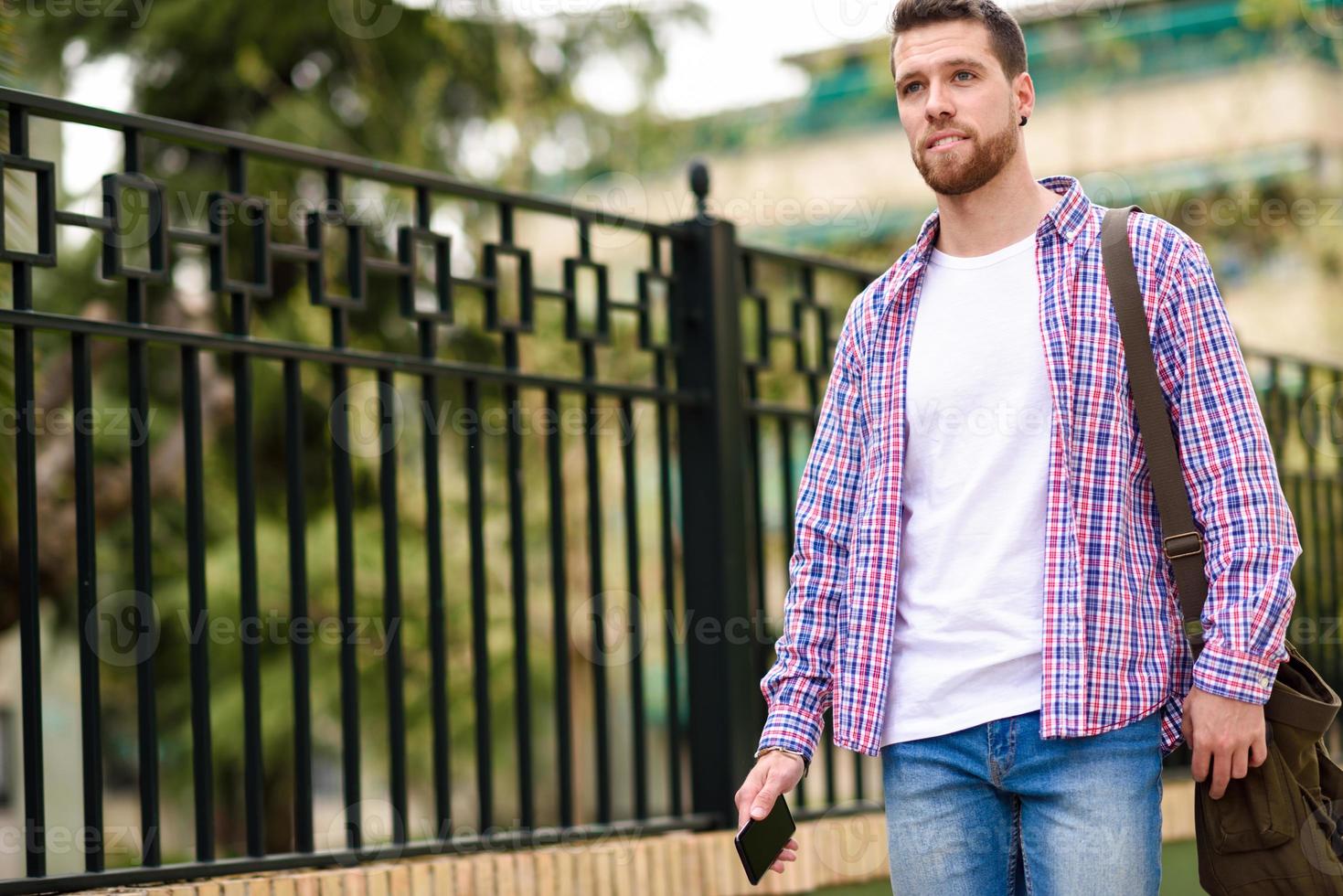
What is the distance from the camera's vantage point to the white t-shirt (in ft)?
7.24

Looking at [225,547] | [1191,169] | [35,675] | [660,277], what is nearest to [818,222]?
[1191,169]

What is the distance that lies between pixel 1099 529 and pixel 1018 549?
11cm

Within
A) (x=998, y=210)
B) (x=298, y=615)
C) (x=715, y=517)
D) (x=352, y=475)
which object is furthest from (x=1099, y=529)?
(x=352, y=475)

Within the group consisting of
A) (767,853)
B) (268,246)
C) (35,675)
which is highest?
(268,246)

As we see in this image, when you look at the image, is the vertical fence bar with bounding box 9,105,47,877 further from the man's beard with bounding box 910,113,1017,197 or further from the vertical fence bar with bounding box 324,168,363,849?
the man's beard with bounding box 910,113,1017,197

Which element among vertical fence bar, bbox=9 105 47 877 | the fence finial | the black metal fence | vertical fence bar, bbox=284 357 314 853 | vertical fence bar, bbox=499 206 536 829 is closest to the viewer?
vertical fence bar, bbox=9 105 47 877

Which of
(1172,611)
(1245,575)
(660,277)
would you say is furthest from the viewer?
(660,277)

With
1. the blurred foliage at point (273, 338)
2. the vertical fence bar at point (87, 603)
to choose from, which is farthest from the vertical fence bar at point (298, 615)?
the blurred foliage at point (273, 338)

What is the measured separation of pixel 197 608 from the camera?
3.21m

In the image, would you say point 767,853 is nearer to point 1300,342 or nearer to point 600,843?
point 600,843

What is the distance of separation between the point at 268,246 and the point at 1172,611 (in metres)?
2.10

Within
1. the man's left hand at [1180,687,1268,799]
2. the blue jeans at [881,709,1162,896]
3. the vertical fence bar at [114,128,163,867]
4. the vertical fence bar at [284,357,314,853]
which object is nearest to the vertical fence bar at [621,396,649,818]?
the vertical fence bar at [284,357,314,853]

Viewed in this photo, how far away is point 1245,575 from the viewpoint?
2.10 m

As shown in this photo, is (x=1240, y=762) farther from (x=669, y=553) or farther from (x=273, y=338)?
(x=273, y=338)
